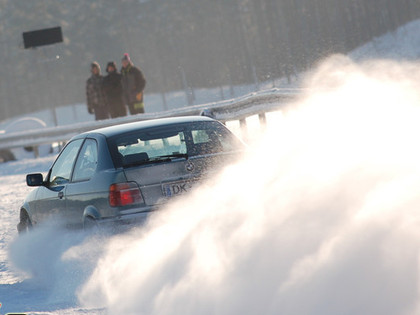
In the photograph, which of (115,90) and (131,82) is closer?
(131,82)

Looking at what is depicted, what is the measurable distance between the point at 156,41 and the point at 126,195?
227ft

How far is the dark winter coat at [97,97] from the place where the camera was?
2197 centimetres

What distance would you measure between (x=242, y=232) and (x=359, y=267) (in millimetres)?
1193

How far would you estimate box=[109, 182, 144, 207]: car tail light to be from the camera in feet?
24.2

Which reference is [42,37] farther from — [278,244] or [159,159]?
[278,244]

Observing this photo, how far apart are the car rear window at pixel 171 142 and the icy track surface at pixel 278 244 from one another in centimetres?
34

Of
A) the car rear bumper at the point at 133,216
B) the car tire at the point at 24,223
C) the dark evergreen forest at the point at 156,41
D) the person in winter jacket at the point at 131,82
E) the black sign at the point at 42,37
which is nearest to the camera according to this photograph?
the car rear bumper at the point at 133,216

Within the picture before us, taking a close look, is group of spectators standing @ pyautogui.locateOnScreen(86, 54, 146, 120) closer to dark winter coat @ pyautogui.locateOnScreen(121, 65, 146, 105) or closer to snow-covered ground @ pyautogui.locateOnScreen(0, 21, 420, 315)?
dark winter coat @ pyautogui.locateOnScreen(121, 65, 146, 105)

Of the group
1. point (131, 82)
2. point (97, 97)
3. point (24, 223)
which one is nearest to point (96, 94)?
point (97, 97)

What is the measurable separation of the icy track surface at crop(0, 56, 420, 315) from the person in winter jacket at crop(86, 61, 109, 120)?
1360 cm

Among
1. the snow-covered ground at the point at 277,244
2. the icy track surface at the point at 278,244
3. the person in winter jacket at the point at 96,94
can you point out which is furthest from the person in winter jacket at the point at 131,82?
the icy track surface at the point at 278,244

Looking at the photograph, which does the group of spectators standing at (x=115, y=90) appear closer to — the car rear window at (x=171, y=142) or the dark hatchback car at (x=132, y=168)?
the dark hatchback car at (x=132, y=168)

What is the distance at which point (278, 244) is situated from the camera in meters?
5.64

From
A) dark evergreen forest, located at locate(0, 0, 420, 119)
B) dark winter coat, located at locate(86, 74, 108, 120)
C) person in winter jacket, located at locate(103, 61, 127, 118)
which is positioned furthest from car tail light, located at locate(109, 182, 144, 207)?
dark evergreen forest, located at locate(0, 0, 420, 119)
